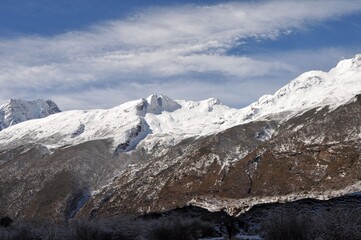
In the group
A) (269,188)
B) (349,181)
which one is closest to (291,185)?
(269,188)

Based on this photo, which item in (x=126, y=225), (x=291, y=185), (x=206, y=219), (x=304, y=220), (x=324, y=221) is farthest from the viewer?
(x=291, y=185)

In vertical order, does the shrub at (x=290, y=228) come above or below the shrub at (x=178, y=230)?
above

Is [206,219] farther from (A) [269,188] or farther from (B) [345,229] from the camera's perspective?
(A) [269,188]

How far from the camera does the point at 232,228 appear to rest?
56.9m

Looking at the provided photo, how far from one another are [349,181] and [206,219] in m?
119

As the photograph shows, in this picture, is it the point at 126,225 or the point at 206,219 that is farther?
the point at 206,219

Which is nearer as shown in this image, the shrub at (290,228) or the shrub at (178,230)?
the shrub at (290,228)

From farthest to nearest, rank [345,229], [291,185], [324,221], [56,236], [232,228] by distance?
1. [291,185]
2. [56,236]
3. [232,228]
4. [324,221]
5. [345,229]

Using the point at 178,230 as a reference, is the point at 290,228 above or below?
above

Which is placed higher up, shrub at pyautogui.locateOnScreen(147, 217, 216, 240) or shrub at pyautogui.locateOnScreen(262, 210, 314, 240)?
shrub at pyautogui.locateOnScreen(262, 210, 314, 240)

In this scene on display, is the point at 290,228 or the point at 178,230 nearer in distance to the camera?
the point at 290,228

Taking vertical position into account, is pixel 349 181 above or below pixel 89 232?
above

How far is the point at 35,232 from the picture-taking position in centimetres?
6334

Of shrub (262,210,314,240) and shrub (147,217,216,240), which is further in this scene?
shrub (147,217,216,240)
